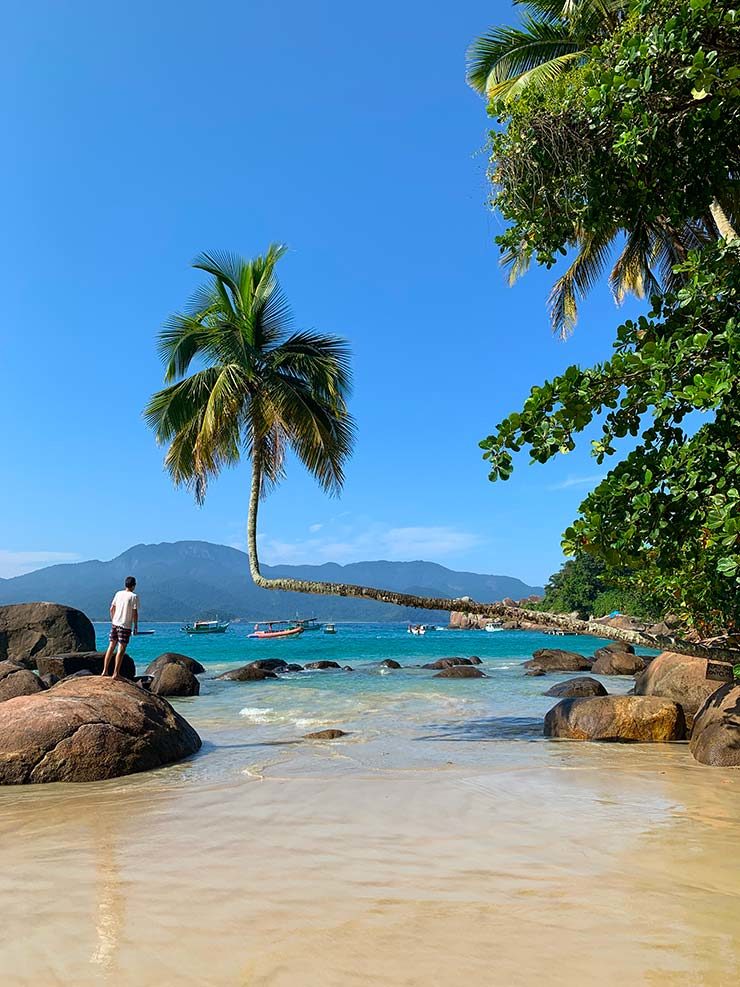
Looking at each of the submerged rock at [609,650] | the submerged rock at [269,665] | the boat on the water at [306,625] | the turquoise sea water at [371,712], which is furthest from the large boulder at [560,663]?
the boat on the water at [306,625]

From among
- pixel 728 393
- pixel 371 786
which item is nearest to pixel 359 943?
pixel 371 786

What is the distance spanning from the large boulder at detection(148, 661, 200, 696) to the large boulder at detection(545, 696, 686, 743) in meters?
12.5

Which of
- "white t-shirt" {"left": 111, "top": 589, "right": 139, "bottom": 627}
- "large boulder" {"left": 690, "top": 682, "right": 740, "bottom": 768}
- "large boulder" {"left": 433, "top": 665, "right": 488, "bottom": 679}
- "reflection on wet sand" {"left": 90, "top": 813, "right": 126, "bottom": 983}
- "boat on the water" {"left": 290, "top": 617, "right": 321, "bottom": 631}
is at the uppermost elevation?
"white t-shirt" {"left": 111, "top": 589, "right": 139, "bottom": 627}

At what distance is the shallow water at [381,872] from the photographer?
3.61 meters

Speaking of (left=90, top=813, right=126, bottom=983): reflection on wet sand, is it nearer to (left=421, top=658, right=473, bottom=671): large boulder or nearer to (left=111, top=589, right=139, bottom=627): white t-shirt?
(left=111, top=589, right=139, bottom=627): white t-shirt

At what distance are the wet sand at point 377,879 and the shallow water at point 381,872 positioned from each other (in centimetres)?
2

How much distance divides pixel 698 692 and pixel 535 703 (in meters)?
5.08

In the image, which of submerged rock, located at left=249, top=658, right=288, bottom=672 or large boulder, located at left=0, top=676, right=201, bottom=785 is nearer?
large boulder, located at left=0, top=676, right=201, bottom=785

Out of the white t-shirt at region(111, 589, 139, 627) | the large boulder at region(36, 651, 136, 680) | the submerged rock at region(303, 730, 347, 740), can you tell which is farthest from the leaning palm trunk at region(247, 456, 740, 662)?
the large boulder at region(36, 651, 136, 680)

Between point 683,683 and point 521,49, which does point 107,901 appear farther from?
point 521,49

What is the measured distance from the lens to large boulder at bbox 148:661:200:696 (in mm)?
20688

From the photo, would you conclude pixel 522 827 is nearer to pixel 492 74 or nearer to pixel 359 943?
pixel 359 943

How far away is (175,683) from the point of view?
20672 mm

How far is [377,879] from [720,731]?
19.4 ft
